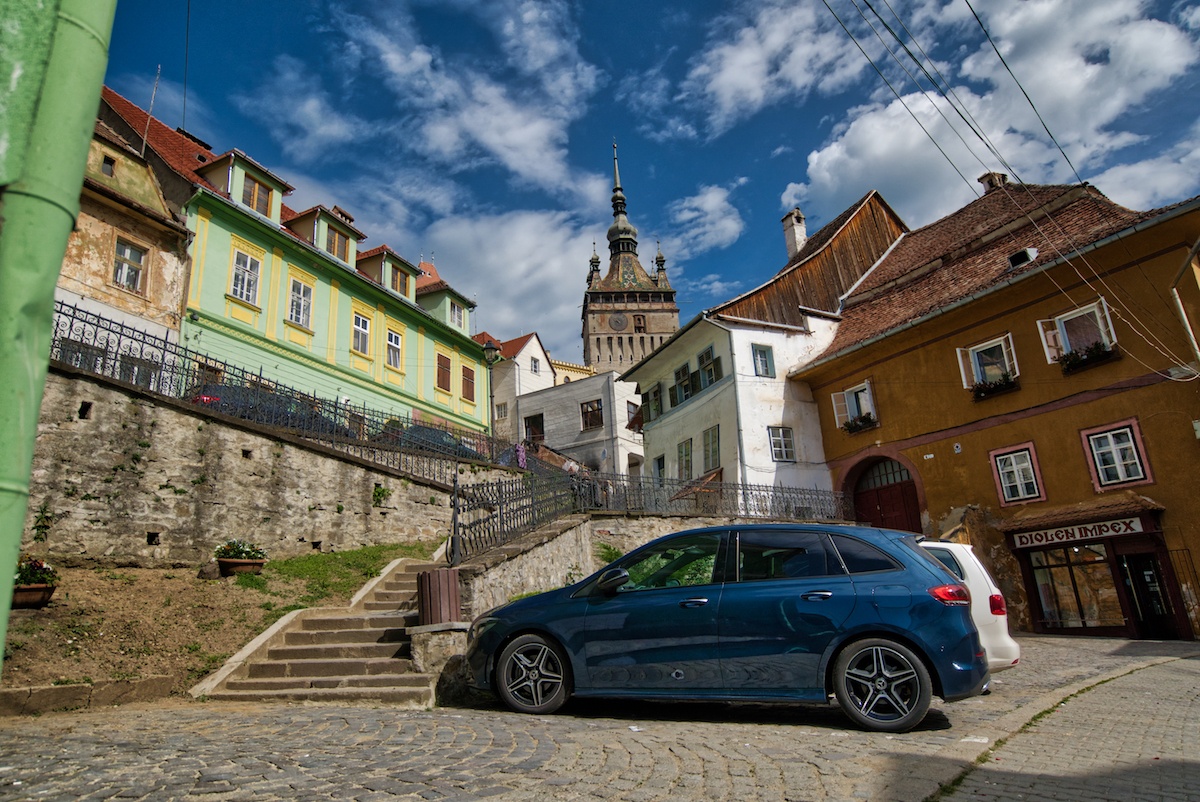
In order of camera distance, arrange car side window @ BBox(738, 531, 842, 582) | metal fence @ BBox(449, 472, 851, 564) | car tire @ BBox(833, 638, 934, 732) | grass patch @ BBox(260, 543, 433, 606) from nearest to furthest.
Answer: car tire @ BBox(833, 638, 934, 732)
car side window @ BBox(738, 531, 842, 582)
metal fence @ BBox(449, 472, 851, 564)
grass patch @ BBox(260, 543, 433, 606)

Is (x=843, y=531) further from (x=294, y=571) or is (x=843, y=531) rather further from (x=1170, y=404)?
(x=1170, y=404)

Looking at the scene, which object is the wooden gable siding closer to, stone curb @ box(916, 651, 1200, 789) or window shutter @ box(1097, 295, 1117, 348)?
window shutter @ box(1097, 295, 1117, 348)

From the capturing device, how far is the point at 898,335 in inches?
882

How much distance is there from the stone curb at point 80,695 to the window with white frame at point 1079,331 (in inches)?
777

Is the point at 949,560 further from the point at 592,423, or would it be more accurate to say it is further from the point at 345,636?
the point at 592,423

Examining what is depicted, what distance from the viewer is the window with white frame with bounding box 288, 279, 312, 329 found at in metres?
22.4

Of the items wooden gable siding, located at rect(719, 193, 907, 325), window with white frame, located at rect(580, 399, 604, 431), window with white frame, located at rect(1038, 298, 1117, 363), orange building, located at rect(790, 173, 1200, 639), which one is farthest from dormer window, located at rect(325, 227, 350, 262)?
window with white frame, located at rect(580, 399, 604, 431)

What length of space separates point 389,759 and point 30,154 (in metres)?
4.57

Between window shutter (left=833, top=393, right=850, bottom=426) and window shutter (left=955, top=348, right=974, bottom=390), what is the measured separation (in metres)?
4.37

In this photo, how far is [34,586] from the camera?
8.57 metres

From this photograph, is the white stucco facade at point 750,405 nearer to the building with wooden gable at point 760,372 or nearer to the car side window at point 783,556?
the building with wooden gable at point 760,372

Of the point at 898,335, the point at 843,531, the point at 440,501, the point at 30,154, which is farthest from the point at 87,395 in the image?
the point at 898,335

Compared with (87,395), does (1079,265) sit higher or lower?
higher

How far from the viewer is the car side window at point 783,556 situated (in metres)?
6.39
